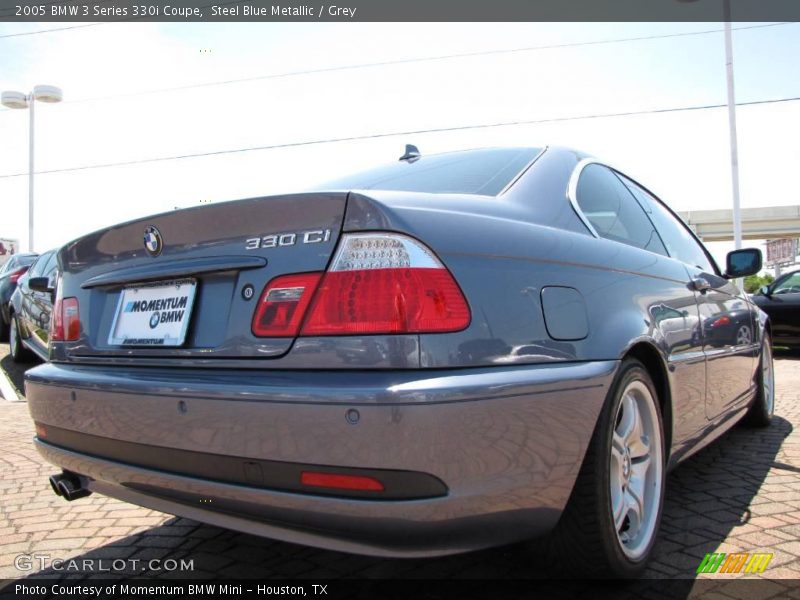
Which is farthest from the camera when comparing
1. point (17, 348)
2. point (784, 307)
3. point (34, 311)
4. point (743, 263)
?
point (784, 307)

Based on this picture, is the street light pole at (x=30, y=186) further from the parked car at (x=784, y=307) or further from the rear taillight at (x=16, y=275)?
the parked car at (x=784, y=307)

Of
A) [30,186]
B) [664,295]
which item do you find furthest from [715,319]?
[30,186]

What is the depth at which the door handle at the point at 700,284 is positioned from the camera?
3.09 metres

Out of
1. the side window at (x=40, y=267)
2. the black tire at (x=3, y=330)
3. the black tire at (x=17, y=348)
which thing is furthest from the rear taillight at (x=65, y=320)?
the black tire at (x=3, y=330)

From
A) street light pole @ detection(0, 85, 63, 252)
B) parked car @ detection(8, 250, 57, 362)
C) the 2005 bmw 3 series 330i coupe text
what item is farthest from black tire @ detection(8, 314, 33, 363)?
street light pole @ detection(0, 85, 63, 252)

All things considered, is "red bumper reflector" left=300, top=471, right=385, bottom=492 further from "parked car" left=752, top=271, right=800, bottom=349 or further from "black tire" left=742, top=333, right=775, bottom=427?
"parked car" left=752, top=271, right=800, bottom=349

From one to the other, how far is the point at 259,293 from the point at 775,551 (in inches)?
81.2

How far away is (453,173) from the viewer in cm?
251

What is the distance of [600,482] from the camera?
1911 mm

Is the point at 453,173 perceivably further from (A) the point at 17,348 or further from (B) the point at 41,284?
(A) the point at 17,348

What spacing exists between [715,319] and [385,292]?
2275 mm

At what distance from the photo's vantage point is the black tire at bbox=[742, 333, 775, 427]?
4352 mm

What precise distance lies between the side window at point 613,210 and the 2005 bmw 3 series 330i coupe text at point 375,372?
0.32ft

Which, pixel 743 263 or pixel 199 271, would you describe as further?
pixel 743 263
